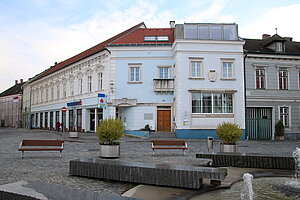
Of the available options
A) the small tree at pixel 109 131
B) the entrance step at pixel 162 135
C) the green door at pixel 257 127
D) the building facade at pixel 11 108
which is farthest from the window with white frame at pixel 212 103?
the building facade at pixel 11 108

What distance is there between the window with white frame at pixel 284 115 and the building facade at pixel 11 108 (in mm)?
56223

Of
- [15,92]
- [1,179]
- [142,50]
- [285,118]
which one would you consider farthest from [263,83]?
[15,92]

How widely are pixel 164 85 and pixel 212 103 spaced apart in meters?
5.03

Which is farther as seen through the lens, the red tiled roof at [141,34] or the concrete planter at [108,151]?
the red tiled roof at [141,34]

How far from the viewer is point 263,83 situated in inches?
1139

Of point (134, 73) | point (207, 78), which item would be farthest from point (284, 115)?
point (134, 73)

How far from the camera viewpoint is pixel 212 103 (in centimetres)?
2736

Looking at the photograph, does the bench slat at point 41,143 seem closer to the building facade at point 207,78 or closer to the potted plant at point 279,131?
the building facade at point 207,78

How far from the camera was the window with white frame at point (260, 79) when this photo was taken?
28.8 m

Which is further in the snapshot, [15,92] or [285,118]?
[15,92]

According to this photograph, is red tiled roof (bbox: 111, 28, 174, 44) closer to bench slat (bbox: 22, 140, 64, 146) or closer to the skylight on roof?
the skylight on roof

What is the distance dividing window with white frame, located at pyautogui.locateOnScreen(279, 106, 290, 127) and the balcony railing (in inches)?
442

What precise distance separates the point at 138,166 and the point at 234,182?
257 centimetres

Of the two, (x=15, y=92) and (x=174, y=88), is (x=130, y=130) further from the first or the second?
(x=15, y=92)
